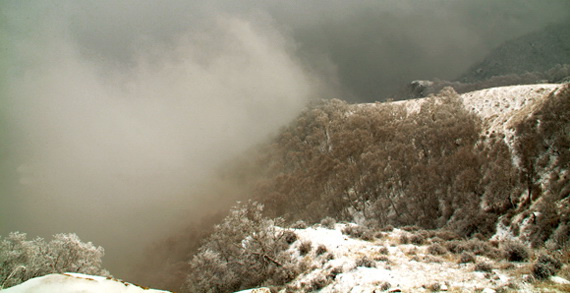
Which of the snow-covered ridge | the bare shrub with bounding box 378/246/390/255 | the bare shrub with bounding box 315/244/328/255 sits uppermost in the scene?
the snow-covered ridge

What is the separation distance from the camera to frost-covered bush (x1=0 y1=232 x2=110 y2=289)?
46125 millimetres

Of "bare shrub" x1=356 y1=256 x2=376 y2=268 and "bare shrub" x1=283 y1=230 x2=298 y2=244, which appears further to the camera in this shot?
"bare shrub" x1=283 y1=230 x2=298 y2=244

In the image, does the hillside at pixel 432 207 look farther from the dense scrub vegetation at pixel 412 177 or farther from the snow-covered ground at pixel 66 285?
the snow-covered ground at pixel 66 285

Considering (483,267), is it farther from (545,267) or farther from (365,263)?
(365,263)

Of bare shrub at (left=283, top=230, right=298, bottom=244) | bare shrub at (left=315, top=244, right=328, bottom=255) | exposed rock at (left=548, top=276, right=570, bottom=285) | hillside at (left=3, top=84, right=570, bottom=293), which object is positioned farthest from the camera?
bare shrub at (left=283, top=230, right=298, bottom=244)

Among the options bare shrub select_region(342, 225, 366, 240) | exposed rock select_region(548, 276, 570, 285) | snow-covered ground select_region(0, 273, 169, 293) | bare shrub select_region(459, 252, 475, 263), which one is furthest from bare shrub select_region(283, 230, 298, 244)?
exposed rock select_region(548, 276, 570, 285)

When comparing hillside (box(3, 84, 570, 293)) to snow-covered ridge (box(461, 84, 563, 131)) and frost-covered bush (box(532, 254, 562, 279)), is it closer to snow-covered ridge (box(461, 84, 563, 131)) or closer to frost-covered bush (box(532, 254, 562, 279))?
frost-covered bush (box(532, 254, 562, 279))

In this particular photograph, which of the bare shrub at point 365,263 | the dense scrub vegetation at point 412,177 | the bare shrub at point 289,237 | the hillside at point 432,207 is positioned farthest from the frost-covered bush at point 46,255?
the dense scrub vegetation at point 412,177

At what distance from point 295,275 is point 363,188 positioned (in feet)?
222

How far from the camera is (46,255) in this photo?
46.5 meters

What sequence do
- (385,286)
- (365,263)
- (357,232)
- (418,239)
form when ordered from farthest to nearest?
(357,232) < (418,239) < (365,263) < (385,286)

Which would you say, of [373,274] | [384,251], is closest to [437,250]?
[384,251]

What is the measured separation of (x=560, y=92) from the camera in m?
54.7

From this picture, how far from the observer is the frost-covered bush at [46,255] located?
46125 millimetres
